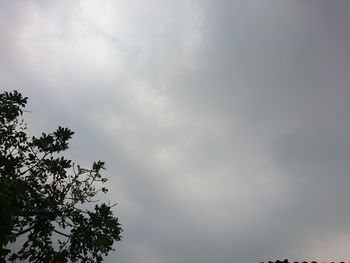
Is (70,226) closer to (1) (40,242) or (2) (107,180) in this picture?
(1) (40,242)

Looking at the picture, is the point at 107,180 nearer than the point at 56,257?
No

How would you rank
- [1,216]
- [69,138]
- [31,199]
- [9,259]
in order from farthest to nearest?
[69,138] → [31,199] → [9,259] → [1,216]

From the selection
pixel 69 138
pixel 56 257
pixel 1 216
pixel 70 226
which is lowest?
pixel 1 216

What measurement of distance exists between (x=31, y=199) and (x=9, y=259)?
232 cm

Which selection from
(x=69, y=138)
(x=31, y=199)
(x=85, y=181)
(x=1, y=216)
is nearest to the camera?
(x=1, y=216)

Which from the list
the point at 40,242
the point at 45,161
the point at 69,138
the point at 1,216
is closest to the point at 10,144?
the point at 45,161

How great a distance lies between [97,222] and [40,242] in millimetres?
2310

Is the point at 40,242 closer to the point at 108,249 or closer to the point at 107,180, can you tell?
the point at 108,249

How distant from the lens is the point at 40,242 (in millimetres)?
15148

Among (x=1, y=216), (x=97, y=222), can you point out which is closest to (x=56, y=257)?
(x=97, y=222)

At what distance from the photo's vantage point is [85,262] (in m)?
15.8

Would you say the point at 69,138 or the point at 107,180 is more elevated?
the point at 69,138

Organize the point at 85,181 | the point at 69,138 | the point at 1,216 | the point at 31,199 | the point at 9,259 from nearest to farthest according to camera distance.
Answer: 1. the point at 1,216
2. the point at 9,259
3. the point at 31,199
4. the point at 85,181
5. the point at 69,138

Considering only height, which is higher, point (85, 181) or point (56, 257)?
point (85, 181)
